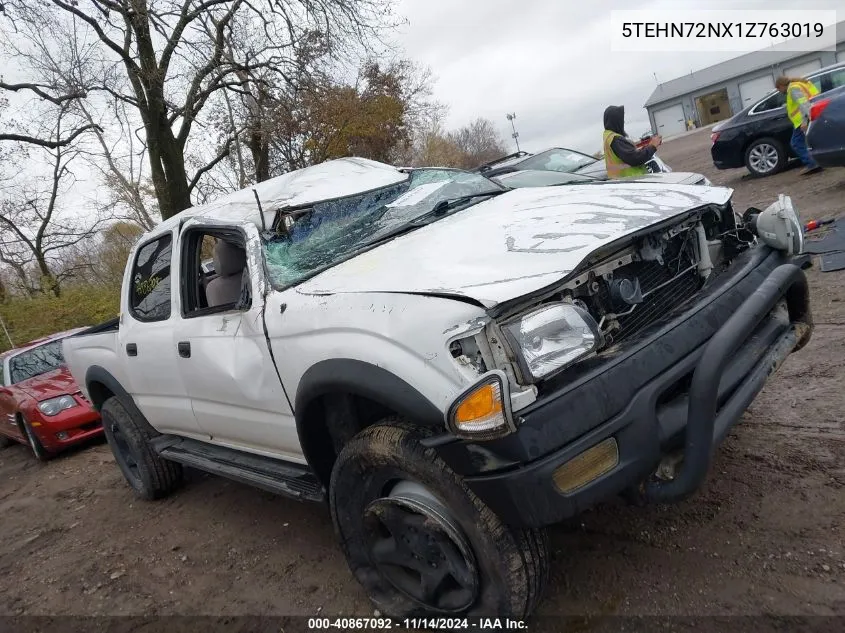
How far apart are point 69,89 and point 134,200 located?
38.7ft

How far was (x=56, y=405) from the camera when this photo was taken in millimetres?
6922

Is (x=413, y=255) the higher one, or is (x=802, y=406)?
(x=413, y=255)

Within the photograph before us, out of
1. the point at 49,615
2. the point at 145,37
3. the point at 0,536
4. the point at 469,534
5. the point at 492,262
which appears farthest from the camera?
the point at 145,37

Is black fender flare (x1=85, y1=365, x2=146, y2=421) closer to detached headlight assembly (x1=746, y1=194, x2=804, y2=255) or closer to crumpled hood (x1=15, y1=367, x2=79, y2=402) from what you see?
crumpled hood (x1=15, y1=367, x2=79, y2=402)

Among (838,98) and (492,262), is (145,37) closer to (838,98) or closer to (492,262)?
(838,98)

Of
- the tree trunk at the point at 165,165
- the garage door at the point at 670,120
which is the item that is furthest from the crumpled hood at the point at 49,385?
the garage door at the point at 670,120

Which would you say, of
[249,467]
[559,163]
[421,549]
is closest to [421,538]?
[421,549]

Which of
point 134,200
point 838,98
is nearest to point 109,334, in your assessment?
point 838,98

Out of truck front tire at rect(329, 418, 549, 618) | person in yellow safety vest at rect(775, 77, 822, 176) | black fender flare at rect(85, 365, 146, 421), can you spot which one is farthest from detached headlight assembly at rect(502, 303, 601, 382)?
person in yellow safety vest at rect(775, 77, 822, 176)

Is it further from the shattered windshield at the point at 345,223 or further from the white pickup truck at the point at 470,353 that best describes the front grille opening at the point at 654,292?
the shattered windshield at the point at 345,223

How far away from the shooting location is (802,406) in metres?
3.45

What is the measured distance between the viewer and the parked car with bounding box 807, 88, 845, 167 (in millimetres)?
7094

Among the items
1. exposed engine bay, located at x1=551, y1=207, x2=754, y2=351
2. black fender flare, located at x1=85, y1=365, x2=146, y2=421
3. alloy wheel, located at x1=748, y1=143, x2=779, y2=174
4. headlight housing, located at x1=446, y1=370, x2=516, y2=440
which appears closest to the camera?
headlight housing, located at x1=446, y1=370, x2=516, y2=440

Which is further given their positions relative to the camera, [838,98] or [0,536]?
[838,98]
